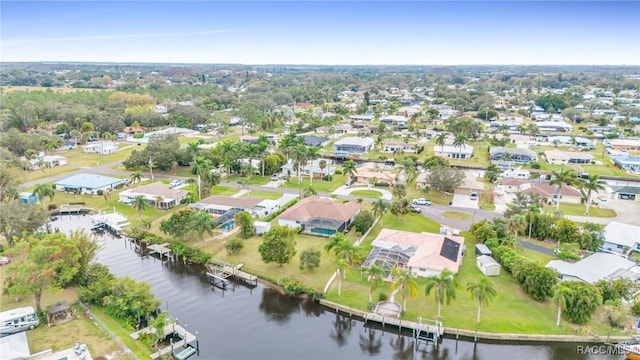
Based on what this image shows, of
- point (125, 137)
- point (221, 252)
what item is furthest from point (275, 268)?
point (125, 137)

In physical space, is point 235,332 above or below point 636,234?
below

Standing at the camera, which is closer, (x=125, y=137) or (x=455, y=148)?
(x=455, y=148)

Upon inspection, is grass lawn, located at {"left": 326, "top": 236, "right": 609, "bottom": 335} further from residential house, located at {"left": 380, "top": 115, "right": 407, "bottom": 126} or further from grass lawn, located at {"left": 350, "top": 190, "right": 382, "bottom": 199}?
residential house, located at {"left": 380, "top": 115, "right": 407, "bottom": 126}

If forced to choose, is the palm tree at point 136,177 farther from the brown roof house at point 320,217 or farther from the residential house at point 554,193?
the residential house at point 554,193

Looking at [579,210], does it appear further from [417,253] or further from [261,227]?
[261,227]

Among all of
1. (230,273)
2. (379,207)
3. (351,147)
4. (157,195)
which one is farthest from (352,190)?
(230,273)

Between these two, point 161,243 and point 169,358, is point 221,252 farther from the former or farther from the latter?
point 169,358

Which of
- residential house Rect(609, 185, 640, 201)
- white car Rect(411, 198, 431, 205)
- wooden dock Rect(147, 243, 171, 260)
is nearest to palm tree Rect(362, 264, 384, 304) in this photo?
wooden dock Rect(147, 243, 171, 260)
